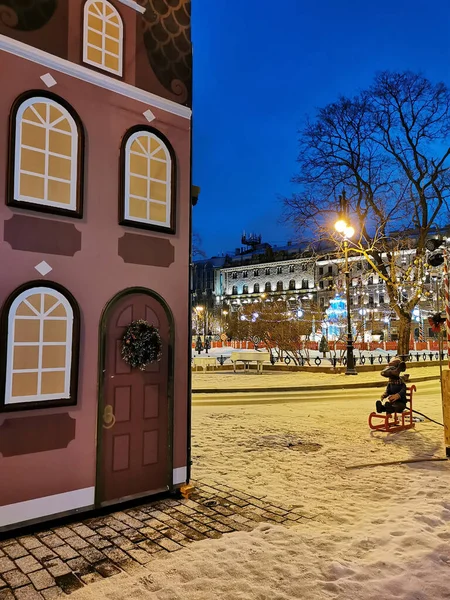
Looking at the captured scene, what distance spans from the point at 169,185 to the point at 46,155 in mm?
1639

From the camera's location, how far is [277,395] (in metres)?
15.8

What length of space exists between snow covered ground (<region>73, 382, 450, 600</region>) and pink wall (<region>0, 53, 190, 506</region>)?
1.52 meters

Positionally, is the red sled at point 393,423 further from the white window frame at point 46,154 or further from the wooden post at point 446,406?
the white window frame at point 46,154

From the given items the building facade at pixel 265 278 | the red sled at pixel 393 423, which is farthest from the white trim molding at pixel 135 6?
the building facade at pixel 265 278

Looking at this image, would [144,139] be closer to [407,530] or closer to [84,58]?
[84,58]

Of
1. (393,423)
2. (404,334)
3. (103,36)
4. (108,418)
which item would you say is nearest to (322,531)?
(108,418)

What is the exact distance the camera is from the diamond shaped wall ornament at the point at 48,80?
521 cm

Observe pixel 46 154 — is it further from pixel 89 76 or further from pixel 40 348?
pixel 40 348

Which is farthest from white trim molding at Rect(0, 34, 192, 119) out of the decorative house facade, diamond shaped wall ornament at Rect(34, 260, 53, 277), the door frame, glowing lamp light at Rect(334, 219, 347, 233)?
glowing lamp light at Rect(334, 219, 347, 233)

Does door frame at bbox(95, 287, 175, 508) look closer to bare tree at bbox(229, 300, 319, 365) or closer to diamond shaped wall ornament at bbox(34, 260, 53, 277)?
diamond shaped wall ornament at bbox(34, 260, 53, 277)

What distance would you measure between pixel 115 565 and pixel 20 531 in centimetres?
133

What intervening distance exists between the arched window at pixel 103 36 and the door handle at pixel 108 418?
4141 mm

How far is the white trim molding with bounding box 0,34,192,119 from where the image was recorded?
16.5ft

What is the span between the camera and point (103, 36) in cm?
577
